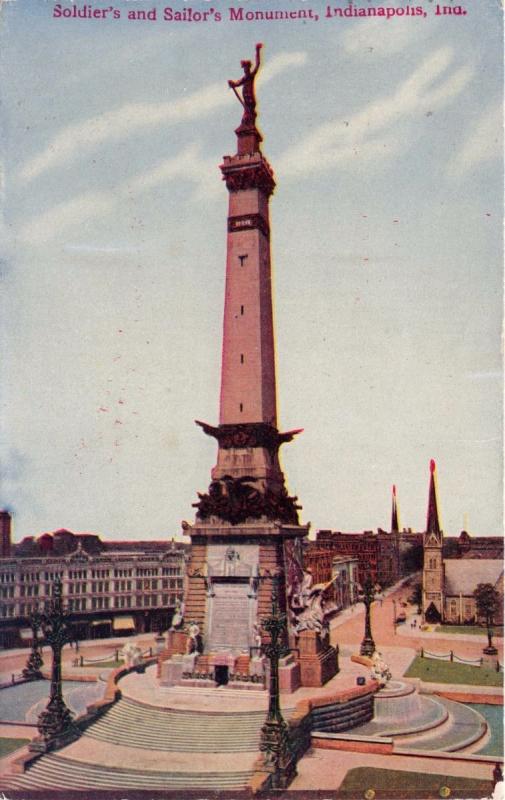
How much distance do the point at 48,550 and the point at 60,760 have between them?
891 inches

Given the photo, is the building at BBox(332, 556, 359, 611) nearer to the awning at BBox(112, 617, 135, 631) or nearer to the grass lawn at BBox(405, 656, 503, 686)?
the awning at BBox(112, 617, 135, 631)

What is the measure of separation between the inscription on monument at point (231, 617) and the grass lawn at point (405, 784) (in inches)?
277

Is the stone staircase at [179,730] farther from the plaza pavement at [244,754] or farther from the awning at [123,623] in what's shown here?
the awning at [123,623]

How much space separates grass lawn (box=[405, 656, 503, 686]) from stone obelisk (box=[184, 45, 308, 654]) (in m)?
8.91

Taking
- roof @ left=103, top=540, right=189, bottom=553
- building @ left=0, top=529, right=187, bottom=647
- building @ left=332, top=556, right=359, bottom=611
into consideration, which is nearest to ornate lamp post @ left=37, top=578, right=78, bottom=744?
building @ left=0, top=529, right=187, bottom=647

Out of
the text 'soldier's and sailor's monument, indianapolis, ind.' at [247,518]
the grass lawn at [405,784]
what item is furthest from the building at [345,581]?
the grass lawn at [405,784]

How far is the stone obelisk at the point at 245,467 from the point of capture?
25.3 metres

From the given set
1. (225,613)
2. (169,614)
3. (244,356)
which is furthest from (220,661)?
(169,614)

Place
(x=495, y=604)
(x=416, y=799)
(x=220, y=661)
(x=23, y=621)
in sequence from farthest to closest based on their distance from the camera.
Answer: (x=495, y=604), (x=23, y=621), (x=220, y=661), (x=416, y=799)

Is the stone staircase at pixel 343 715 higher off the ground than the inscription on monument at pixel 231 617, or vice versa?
the inscription on monument at pixel 231 617

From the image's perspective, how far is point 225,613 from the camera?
25312mm

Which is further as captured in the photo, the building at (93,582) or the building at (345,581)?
the building at (345,581)

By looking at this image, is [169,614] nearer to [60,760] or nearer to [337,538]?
[337,538]

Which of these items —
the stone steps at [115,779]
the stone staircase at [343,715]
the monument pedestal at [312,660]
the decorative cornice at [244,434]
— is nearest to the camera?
the stone steps at [115,779]
